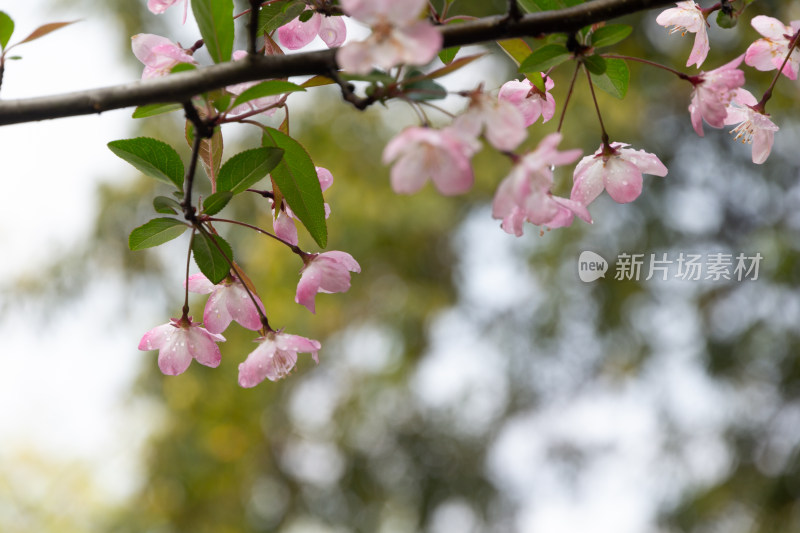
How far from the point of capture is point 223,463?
3721 mm

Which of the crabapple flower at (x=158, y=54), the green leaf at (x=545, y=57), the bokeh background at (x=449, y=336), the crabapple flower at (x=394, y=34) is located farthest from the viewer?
the bokeh background at (x=449, y=336)

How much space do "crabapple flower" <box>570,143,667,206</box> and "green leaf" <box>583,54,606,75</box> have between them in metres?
0.12

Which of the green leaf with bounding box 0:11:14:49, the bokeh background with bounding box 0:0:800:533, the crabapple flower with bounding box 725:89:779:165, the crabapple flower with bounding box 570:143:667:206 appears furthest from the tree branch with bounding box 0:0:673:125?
the bokeh background with bounding box 0:0:800:533

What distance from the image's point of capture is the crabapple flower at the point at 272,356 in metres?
0.62

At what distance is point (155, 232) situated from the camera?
1.81 feet

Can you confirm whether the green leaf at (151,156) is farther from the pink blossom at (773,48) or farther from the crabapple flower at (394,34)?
the pink blossom at (773,48)

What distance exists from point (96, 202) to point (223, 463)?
4.68 ft

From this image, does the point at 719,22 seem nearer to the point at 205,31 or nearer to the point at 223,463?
the point at 205,31

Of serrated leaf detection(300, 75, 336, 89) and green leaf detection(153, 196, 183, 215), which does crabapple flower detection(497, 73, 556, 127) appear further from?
green leaf detection(153, 196, 183, 215)

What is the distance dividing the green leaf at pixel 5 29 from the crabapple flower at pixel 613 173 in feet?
1.40

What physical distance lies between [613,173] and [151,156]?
1.19ft

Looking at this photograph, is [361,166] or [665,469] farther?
[361,166]

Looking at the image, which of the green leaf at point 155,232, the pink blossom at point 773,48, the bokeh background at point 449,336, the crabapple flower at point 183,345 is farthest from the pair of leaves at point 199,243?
the bokeh background at point 449,336

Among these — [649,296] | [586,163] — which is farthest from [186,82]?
[649,296]
